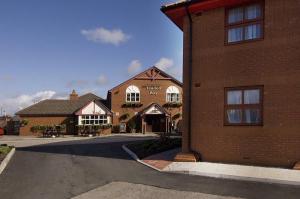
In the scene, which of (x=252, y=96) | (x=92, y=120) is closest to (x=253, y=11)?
(x=252, y=96)

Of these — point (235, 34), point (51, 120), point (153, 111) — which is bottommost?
point (51, 120)

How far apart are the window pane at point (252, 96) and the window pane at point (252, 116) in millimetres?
338

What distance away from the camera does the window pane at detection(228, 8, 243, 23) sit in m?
14.3

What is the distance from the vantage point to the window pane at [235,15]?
14298 millimetres

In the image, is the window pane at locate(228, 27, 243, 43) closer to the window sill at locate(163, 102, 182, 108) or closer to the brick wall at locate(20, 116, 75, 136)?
the window sill at locate(163, 102, 182, 108)

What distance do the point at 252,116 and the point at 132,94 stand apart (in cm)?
3261

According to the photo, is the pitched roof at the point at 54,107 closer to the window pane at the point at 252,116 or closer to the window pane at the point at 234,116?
the window pane at the point at 234,116

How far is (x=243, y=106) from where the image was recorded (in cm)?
1382

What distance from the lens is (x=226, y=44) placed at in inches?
569

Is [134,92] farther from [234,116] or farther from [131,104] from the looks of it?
[234,116]

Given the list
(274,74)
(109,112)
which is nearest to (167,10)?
(274,74)

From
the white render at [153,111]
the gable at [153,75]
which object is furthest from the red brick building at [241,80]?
the gable at [153,75]

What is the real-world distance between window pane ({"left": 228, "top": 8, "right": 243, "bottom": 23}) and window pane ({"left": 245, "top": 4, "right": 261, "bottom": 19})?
27 cm

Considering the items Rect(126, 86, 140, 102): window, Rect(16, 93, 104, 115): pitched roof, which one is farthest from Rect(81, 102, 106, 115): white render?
Rect(126, 86, 140, 102): window
